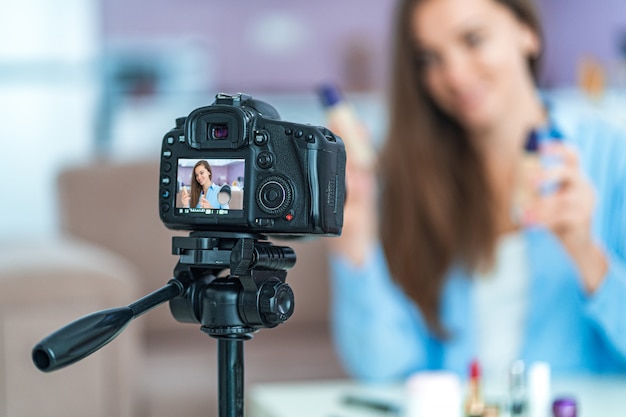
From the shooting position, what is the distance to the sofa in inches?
60.6

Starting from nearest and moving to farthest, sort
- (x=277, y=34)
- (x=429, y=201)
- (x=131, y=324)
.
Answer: (x=429, y=201), (x=131, y=324), (x=277, y=34)

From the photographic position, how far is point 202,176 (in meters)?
0.54

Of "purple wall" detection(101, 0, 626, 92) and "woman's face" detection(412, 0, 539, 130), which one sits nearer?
"woman's face" detection(412, 0, 539, 130)

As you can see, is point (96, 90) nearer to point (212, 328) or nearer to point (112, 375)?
point (112, 375)

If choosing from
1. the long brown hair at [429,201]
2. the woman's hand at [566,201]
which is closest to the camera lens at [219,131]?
the woman's hand at [566,201]

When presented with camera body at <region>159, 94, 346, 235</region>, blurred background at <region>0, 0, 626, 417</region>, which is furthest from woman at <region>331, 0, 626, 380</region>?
blurred background at <region>0, 0, 626, 417</region>

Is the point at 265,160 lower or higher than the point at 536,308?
higher

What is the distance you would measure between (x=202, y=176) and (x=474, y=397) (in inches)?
18.9

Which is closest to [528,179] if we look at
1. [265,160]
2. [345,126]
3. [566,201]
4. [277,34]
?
[566,201]

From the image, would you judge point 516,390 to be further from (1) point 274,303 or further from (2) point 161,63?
(2) point 161,63

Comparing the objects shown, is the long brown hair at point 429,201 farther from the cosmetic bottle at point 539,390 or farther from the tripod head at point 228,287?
the tripod head at point 228,287

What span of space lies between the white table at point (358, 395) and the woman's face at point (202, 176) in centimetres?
57

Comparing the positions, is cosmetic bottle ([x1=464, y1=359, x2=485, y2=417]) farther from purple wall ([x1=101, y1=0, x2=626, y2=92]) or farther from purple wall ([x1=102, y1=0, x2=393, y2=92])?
purple wall ([x1=102, y1=0, x2=393, y2=92])

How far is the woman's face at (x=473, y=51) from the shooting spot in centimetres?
134
